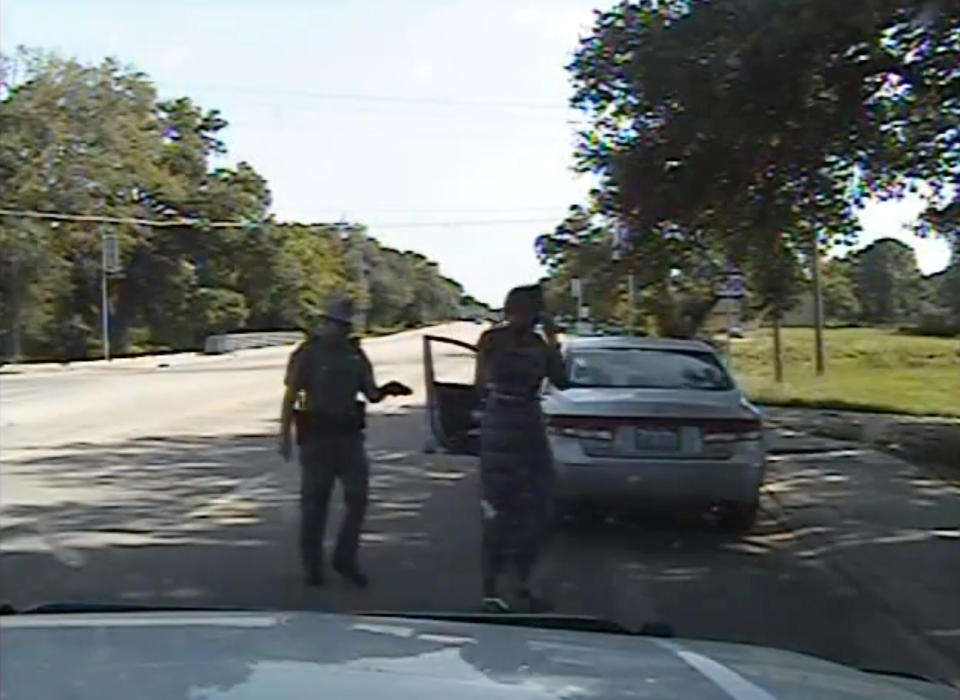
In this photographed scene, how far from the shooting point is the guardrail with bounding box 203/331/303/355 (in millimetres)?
73375

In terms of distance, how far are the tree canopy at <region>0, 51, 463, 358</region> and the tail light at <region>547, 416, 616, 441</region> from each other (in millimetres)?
46992

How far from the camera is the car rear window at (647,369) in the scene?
40.5ft

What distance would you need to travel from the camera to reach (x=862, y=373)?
45.1m

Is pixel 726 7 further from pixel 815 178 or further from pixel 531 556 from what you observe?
pixel 531 556

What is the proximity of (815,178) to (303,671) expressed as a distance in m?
17.2

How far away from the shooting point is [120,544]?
1135 cm

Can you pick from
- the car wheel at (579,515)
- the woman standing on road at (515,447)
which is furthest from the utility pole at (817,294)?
the woman standing on road at (515,447)

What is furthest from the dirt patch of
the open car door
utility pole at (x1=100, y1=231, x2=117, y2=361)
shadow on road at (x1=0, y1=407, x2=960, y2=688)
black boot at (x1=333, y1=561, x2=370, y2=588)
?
utility pole at (x1=100, y1=231, x2=117, y2=361)

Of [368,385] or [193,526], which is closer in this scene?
[368,385]

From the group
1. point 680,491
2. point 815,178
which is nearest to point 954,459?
point 815,178

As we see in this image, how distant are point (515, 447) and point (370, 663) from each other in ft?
17.9

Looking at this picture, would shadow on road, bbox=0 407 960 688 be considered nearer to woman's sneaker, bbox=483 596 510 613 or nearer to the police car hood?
woman's sneaker, bbox=483 596 510 613

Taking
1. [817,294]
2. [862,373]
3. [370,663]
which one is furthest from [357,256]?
[370,663]

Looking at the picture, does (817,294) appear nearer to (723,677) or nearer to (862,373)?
(862,373)
